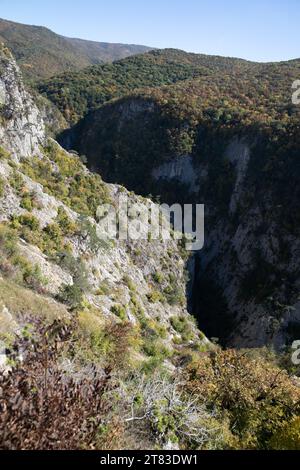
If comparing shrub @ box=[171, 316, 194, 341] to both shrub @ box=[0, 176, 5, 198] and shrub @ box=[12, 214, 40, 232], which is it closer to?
shrub @ box=[12, 214, 40, 232]

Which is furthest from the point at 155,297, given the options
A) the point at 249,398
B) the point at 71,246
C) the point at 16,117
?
the point at 249,398

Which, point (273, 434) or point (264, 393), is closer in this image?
point (273, 434)

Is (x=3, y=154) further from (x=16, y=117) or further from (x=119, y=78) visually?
(x=119, y=78)

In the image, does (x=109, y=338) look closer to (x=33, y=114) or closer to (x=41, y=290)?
(x=41, y=290)

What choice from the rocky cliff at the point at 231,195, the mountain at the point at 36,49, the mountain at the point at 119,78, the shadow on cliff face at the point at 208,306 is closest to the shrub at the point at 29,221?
the shadow on cliff face at the point at 208,306

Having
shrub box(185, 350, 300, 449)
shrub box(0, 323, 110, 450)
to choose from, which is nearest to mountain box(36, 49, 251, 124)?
shrub box(185, 350, 300, 449)

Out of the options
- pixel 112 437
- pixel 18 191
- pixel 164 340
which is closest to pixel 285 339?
pixel 164 340

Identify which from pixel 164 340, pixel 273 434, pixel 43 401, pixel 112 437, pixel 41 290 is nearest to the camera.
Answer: pixel 43 401
